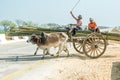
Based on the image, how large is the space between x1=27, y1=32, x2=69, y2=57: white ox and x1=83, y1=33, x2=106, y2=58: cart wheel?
1.18 m

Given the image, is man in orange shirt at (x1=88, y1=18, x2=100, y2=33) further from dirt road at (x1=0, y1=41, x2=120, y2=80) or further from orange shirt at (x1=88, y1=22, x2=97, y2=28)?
dirt road at (x1=0, y1=41, x2=120, y2=80)

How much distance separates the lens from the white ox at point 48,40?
762 inches

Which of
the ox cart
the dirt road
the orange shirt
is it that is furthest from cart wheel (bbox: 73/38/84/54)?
the dirt road

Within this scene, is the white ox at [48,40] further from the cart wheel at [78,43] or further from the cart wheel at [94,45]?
the cart wheel at [94,45]

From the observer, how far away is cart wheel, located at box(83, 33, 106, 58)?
19.9m

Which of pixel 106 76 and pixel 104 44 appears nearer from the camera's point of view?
pixel 106 76

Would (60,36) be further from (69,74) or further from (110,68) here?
(69,74)

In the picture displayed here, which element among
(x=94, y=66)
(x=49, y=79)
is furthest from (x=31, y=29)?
(x=49, y=79)

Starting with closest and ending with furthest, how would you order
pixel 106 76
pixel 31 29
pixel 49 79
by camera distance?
pixel 49 79, pixel 106 76, pixel 31 29

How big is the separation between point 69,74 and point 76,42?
7.48m

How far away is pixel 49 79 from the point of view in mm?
12586

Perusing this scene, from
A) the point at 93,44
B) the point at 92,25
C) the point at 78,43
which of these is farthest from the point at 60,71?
the point at 78,43

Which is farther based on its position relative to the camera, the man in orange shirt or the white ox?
the man in orange shirt

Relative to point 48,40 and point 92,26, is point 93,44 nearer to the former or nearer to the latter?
point 92,26
